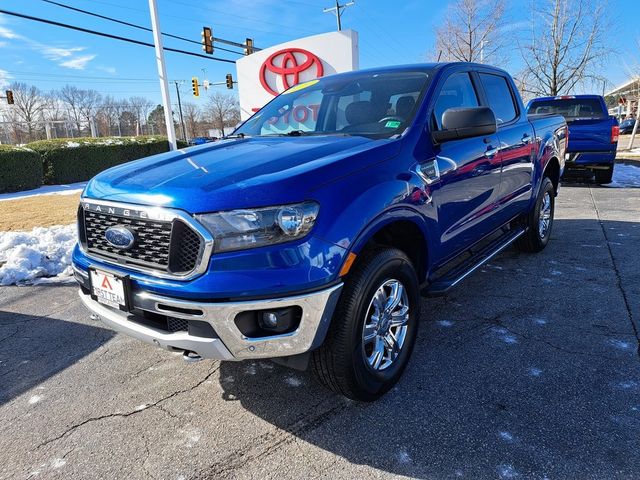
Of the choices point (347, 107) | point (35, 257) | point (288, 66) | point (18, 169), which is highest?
point (288, 66)

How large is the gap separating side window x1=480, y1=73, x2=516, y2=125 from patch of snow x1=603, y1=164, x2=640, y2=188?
304 inches

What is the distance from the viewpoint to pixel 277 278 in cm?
202

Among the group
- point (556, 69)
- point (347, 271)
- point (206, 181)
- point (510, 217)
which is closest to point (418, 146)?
point (347, 271)

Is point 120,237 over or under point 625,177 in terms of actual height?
over

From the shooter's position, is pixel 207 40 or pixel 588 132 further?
pixel 207 40

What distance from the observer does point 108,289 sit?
2.40m

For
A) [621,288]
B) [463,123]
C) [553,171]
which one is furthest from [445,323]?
[553,171]

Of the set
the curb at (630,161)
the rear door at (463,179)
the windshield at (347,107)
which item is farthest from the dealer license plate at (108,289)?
the curb at (630,161)

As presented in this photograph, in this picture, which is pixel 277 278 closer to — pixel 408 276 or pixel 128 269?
pixel 128 269

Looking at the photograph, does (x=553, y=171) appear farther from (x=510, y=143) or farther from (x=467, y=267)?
(x=467, y=267)

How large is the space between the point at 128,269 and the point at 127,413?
906 mm

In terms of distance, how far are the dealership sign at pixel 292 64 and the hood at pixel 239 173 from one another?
7860 mm

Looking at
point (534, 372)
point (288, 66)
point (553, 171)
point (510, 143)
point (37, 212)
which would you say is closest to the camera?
point (534, 372)

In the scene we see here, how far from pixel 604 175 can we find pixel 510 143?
8.17 meters
